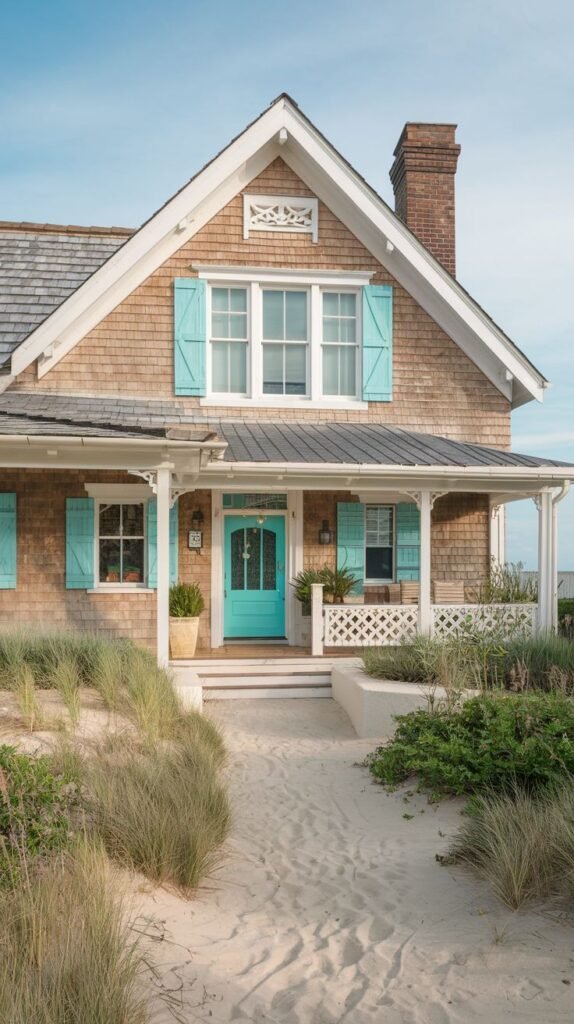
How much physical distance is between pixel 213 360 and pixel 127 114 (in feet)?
14.7

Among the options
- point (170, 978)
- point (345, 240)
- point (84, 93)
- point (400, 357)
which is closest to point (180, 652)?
point (400, 357)

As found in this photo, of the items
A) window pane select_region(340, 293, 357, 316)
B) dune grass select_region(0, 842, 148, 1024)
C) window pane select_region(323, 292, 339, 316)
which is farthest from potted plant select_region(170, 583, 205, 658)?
dune grass select_region(0, 842, 148, 1024)

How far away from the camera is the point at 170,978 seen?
394cm

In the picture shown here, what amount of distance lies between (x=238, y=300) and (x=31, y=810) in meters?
10.1

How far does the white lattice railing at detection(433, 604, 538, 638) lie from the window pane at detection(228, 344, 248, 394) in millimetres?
4714

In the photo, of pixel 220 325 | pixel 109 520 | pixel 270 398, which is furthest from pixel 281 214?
pixel 109 520

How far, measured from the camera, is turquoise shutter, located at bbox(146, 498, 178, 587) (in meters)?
12.4

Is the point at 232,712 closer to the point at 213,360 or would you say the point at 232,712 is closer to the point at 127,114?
the point at 213,360

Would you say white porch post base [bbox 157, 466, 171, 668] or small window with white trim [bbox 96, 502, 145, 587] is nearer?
white porch post base [bbox 157, 466, 171, 668]

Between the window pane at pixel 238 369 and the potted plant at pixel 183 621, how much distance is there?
3456mm

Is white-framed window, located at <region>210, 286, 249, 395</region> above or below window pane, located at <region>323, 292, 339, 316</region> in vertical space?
below

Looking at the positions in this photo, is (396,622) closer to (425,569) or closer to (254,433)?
(425,569)

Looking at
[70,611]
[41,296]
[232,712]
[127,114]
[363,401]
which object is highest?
[127,114]

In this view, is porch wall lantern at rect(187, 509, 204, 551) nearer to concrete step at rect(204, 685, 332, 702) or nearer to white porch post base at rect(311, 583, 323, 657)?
white porch post base at rect(311, 583, 323, 657)
